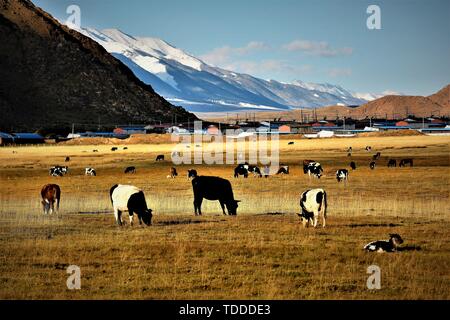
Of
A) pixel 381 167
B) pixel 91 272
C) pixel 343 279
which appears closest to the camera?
pixel 343 279

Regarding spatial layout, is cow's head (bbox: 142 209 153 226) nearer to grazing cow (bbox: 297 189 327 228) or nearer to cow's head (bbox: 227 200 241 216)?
cow's head (bbox: 227 200 241 216)

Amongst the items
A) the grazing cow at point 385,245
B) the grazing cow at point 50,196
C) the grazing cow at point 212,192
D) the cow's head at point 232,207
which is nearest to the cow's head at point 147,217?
the grazing cow at point 212,192

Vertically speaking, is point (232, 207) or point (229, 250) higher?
point (232, 207)

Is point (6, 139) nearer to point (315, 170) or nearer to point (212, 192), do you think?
point (315, 170)

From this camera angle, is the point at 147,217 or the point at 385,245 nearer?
the point at 385,245

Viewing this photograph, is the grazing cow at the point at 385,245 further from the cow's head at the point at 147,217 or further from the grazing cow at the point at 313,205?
the cow's head at the point at 147,217

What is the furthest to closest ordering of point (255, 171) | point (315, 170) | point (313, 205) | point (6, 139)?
1. point (6, 139)
2. point (255, 171)
3. point (315, 170)
4. point (313, 205)

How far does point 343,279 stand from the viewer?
16719mm

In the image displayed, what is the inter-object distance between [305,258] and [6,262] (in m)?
8.04

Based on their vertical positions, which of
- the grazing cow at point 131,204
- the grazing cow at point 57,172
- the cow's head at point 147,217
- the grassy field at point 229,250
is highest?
the grazing cow at point 57,172

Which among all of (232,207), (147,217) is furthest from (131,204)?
(232,207)

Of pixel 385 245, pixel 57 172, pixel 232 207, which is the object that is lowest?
pixel 385 245
